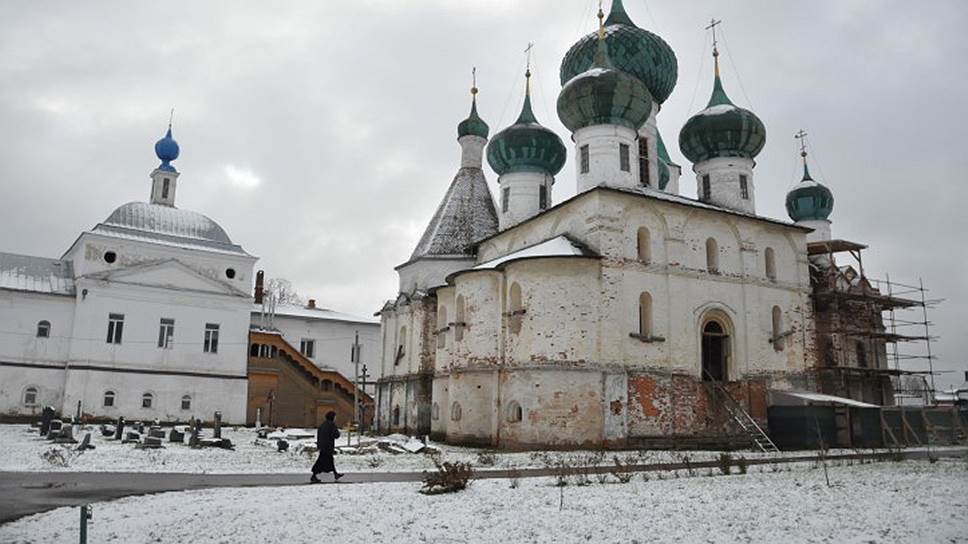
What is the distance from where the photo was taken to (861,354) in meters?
30.1

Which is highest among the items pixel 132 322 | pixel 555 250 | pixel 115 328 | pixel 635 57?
pixel 635 57

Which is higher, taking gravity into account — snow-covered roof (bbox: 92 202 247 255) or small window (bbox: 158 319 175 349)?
snow-covered roof (bbox: 92 202 247 255)

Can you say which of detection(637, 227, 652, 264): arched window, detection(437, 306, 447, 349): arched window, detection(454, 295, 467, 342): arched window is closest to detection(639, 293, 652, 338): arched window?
detection(637, 227, 652, 264): arched window

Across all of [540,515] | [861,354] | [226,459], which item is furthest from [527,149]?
[540,515]

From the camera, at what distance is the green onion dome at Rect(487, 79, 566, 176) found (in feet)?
98.5

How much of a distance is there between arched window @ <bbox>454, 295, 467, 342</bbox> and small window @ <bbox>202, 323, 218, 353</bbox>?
1680cm

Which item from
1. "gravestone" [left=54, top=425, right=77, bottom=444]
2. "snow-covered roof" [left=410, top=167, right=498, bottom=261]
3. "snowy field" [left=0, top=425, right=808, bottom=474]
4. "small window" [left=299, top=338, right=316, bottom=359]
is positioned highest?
"snow-covered roof" [left=410, top=167, right=498, bottom=261]

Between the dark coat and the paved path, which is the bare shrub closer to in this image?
the paved path

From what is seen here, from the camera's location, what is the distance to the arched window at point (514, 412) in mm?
21600

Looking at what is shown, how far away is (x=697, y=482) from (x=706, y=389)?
475 inches

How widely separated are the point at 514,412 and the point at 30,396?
2320 cm

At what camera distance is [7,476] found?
12.4 metres

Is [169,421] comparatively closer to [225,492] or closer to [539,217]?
[539,217]

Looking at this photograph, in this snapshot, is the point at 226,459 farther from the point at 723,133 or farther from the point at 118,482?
the point at 723,133
